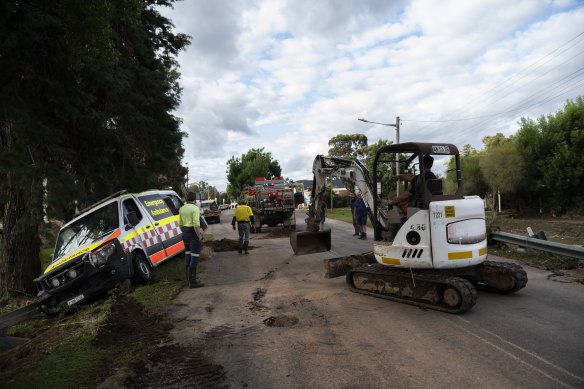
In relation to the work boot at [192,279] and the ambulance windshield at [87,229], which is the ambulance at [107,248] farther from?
the work boot at [192,279]

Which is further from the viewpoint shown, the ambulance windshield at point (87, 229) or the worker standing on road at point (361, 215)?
the worker standing on road at point (361, 215)

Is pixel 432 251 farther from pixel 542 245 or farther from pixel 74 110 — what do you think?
pixel 74 110

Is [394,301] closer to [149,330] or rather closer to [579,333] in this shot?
[579,333]

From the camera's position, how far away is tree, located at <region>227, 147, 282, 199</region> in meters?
63.1

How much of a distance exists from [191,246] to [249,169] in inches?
2188

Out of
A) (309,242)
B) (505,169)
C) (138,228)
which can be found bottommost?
(309,242)

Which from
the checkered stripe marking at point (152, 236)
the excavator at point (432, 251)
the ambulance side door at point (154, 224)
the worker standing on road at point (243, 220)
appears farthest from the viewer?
the worker standing on road at point (243, 220)

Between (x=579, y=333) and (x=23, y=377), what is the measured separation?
6255mm

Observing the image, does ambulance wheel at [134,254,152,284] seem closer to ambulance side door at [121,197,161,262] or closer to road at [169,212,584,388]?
ambulance side door at [121,197,161,262]

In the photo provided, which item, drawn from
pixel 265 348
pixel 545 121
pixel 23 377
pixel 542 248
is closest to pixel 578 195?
pixel 545 121

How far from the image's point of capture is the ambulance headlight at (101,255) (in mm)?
7867

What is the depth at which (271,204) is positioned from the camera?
20750 millimetres

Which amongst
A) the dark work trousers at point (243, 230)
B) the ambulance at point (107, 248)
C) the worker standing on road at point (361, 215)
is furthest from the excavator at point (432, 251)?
the worker standing on road at point (361, 215)

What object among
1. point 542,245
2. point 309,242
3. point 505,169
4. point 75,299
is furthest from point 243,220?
point 505,169
